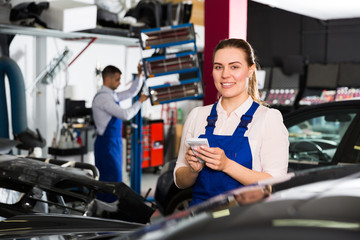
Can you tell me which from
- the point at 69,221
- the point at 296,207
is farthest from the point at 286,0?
the point at 296,207

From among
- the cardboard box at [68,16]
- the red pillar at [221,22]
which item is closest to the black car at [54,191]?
the red pillar at [221,22]

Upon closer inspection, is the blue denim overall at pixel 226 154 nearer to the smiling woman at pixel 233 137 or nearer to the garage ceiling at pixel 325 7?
the smiling woman at pixel 233 137

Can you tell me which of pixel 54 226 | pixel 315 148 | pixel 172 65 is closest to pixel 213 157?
pixel 54 226

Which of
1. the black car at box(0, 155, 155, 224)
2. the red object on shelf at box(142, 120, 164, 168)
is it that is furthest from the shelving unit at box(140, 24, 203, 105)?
the red object on shelf at box(142, 120, 164, 168)

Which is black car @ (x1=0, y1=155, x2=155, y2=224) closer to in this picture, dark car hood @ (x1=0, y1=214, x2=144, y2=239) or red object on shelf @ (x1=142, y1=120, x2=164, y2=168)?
dark car hood @ (x1=0, y1=214, x2=144, y2=239)

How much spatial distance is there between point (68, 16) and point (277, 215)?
5548mm

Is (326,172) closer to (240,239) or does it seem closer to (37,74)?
(240,239)

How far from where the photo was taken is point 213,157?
198 centimetres

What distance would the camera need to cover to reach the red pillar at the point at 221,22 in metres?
4.16

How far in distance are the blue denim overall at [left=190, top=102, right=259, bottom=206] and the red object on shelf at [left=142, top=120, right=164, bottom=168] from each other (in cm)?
664

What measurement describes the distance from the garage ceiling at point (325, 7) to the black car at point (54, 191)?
5328 mm

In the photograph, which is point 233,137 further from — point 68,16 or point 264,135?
point 68,16

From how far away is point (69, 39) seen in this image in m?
7.41

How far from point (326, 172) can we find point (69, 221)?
→ 126 centimetres
